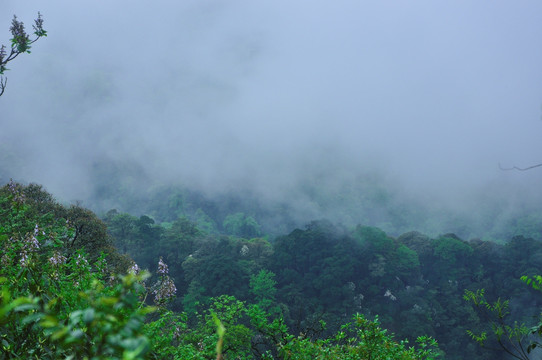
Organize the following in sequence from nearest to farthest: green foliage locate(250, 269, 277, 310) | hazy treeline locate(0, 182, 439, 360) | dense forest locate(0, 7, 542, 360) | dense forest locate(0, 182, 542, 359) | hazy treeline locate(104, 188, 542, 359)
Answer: hazy treeline locate(0, 182, 439, 360) < dense forest locate(0, 7, 542, 360) < dense forest locate(0, 182, 542, 359) < hazy treeline locate(104, 188, 542, 359) < green foliage locate(250, 269, 277, 310)

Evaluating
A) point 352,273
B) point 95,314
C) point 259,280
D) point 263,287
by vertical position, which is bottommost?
point 95,314

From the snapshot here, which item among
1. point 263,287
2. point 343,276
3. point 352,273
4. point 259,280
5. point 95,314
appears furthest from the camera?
point 352,273

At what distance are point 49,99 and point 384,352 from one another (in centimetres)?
17918

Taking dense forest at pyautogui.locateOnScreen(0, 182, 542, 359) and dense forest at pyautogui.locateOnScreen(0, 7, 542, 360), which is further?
dense forest at pyautogui.locateOnScreen(0, 182, 542, 359)

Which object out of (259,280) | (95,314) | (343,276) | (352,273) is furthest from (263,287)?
(95,314)

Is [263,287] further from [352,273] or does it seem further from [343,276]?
[352,273]

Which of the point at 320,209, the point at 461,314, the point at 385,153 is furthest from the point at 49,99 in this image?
the point at 461,314

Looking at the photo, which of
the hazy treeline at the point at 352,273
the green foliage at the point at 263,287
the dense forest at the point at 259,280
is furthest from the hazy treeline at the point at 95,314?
the hazy treeline at the point at 352,273

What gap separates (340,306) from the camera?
35406 millimetres

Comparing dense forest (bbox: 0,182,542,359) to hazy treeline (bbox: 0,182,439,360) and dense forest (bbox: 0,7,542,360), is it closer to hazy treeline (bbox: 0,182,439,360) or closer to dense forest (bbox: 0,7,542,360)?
dense forest (bbox: 0,7,542,360)

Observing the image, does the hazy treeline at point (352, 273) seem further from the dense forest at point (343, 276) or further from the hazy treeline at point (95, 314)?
the hazy treeline at point (95, 314)

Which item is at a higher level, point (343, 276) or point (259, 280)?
point (343, 276)

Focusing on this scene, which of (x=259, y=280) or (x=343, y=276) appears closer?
(x=259, y=280)

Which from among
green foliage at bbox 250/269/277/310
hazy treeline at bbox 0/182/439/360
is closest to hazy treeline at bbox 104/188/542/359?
green foliage at bbox 250/269/277/310
